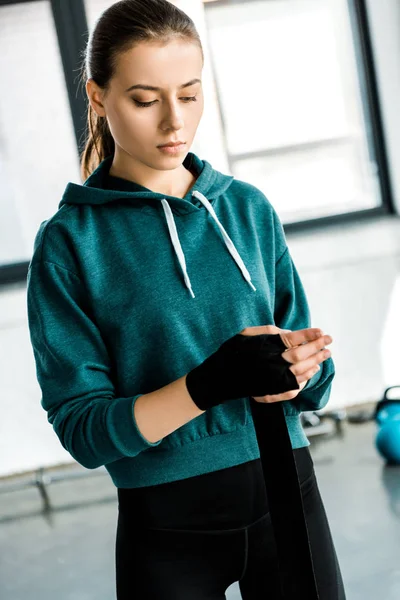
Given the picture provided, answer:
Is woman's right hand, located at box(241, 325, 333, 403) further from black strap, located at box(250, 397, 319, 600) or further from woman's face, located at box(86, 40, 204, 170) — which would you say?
woman's face, located at box(86, 40, 204, 170)

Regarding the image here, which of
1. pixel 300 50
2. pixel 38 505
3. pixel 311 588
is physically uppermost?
pixel 300 50

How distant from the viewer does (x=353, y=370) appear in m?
3.70

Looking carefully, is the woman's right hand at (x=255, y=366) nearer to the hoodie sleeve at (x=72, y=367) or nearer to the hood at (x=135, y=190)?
the hoodie sleeve at (x=72, y=367)

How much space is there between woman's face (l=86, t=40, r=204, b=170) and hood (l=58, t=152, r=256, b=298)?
6 cm

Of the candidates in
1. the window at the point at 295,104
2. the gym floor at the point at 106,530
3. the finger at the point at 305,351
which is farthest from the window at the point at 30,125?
the finger at the point at 305,351

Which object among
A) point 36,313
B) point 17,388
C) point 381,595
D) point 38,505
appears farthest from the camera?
point 17,388

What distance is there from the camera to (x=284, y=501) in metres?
1.00

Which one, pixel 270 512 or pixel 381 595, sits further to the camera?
pixel 381 595

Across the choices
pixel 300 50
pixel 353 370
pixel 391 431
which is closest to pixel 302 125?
pixel 300 50

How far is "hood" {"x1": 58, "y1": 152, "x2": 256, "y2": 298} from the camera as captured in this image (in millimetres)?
1058

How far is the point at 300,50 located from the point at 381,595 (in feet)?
8.21

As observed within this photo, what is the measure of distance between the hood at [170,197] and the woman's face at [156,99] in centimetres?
6

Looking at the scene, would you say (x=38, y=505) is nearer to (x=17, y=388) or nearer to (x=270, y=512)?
(x=17, y=388)

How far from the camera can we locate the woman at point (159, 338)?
38.6 inches
